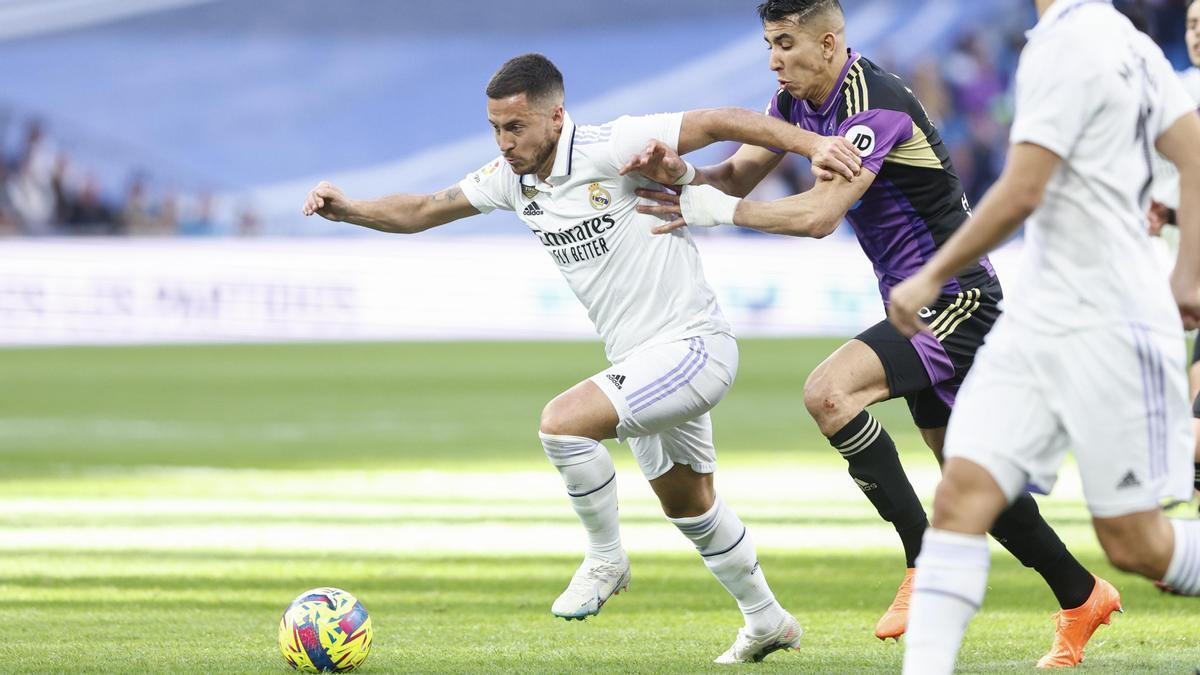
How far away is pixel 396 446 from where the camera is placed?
14055mm

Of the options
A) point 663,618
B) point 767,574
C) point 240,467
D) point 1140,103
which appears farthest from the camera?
point 240,467

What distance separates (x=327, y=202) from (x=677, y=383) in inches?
62.9

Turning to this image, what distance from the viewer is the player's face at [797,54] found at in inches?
237

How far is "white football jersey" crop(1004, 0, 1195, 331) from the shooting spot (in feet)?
13.2

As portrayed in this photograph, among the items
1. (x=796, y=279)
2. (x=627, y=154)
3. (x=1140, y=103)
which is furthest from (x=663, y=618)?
(x=796, y=279)

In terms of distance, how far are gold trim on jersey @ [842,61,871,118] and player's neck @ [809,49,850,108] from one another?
38mm

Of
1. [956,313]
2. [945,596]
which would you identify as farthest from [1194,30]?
[945,596]

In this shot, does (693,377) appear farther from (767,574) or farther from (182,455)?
(182,455)

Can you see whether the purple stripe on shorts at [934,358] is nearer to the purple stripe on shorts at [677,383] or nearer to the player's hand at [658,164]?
the purple stripe on shorts at [677,383]

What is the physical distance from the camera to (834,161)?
564cm

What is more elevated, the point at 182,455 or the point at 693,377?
the point at 693,377

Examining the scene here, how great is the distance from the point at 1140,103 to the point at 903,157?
188 centimetres

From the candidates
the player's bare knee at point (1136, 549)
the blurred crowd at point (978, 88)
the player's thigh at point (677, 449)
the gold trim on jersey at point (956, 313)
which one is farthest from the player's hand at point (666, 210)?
the blurred crowd at point (978, 88)

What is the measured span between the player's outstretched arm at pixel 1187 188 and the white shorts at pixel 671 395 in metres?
A: 1.90
